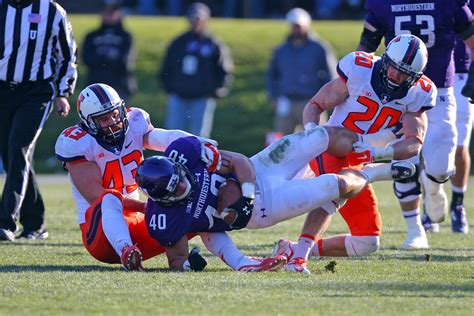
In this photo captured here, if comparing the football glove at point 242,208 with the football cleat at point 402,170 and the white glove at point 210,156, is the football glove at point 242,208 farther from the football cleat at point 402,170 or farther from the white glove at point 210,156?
the football cleat at point 402,170

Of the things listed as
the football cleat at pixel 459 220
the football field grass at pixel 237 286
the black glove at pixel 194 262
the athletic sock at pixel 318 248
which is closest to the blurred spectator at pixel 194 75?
the football cleat at pixel 459 220

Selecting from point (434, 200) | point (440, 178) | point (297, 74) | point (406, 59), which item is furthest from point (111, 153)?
point (297, 74)

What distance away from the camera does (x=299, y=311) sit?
16.6 ft

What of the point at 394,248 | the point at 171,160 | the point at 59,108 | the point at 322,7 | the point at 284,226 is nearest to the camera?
the point at 171,160

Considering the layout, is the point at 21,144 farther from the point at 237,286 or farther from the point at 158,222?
the point at 237,286

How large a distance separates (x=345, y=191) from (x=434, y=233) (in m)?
2.71

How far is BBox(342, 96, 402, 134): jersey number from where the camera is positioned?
7.01 meters

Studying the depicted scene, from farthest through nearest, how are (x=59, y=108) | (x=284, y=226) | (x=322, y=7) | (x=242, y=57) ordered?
(x=322, y=7) < (x=242, y=57) < (x=284, y=226) < (x=59, y=108)

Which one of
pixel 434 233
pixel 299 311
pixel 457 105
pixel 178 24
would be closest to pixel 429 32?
pixel 457 105

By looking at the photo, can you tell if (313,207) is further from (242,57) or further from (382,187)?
(242,57)

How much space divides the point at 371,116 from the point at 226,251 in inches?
51.1

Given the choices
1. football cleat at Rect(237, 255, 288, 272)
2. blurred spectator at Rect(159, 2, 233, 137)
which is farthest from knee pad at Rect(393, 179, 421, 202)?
blurred spectator at Rect(159, 2, 233, 137)

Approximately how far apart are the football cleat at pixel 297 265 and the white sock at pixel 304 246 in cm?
5

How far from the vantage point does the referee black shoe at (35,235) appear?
27.5 feet
